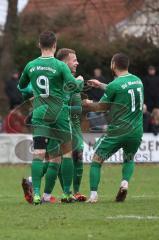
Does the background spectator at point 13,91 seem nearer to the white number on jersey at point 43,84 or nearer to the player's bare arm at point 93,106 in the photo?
the player's bare arm at point 93,106

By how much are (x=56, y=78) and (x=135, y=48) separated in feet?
67.3

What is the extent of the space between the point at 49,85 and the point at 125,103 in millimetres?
1106

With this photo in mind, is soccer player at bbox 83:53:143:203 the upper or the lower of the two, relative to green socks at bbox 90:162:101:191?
upper

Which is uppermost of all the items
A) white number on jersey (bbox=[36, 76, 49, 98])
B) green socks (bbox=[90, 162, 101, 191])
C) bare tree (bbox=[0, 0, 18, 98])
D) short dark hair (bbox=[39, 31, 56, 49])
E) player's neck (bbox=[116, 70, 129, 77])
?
bare tree (bbox=[0, 0, 18, 98])

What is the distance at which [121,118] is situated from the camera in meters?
12.7

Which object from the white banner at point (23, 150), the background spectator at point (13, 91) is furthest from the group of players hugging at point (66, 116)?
the background spectator at point (13, 91)

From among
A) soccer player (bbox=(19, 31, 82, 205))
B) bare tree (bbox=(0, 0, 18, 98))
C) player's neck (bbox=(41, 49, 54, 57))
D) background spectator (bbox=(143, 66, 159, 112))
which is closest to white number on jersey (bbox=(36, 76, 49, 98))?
soccer player (bbox=(19, 31, 82, 205))

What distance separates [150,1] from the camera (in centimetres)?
3173

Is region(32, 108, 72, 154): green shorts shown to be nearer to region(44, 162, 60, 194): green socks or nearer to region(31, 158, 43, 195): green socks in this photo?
region(44, 162, 60, 194): green socks

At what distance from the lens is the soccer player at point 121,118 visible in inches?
500

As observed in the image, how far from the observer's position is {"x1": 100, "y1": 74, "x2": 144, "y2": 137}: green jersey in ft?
41.7

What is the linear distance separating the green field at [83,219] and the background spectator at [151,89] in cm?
1277

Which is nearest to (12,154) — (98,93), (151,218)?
(98,93)

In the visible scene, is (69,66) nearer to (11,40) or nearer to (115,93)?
(115,93)
